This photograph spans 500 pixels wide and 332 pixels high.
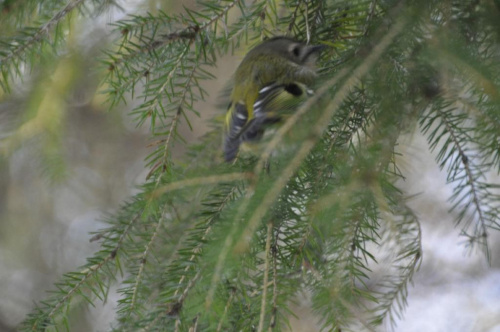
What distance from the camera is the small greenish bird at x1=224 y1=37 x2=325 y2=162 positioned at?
33.2 inches

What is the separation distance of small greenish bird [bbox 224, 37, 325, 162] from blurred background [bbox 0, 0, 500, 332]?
0.10m

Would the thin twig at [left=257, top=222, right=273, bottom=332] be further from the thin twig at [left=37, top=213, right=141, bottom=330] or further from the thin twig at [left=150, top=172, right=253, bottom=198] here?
the thin twig at [left=37, top=213, right=141, bottom=330]

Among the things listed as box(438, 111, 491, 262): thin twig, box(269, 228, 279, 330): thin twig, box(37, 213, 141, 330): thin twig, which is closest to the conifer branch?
box(37, 213, 141, 330): thin twig

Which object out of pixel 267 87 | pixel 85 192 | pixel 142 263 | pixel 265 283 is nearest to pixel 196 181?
pixel 265 283

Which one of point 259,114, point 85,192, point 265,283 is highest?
point 85,192

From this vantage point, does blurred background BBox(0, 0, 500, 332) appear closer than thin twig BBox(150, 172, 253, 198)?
No

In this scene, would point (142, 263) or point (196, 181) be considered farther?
point (142, 263)

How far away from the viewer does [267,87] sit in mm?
964

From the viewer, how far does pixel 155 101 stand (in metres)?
0.84

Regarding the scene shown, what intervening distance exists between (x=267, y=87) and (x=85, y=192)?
2189 mm

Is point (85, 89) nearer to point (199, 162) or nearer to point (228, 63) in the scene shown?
point (199, 162)

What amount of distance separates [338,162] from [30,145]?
726 millimetres

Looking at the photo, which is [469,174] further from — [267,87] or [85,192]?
[85,192]

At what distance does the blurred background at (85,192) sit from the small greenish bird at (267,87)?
0.10 m
